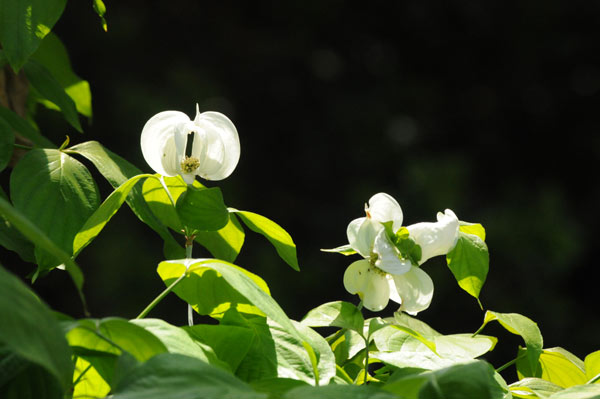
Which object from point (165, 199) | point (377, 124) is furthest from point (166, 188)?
point (377, 124)

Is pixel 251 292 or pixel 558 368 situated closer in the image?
pixel 251 292

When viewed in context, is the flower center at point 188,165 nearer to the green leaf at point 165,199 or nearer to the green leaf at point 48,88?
the green leaf at point 165,199

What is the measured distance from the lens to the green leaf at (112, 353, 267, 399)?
183 mm

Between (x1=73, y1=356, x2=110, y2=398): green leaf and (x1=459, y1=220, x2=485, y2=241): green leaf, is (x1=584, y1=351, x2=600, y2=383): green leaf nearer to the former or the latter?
(x1=459, y1=220, x2=485, y2=241): green leaf

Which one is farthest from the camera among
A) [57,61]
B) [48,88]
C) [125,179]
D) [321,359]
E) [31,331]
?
[57,61]

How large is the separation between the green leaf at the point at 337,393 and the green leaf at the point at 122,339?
0.15 feet

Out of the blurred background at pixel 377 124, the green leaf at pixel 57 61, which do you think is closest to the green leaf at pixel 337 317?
the green leaf at pixel 57 61

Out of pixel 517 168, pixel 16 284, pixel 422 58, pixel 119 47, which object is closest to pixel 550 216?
pixel 517 168

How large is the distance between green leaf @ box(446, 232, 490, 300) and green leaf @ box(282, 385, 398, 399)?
0.15 m

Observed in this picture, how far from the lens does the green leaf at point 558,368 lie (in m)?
0.36

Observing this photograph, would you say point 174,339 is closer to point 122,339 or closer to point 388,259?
point 122,339

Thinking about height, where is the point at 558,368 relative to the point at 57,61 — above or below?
below

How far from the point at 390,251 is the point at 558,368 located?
0.12 m

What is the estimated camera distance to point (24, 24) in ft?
1.21
